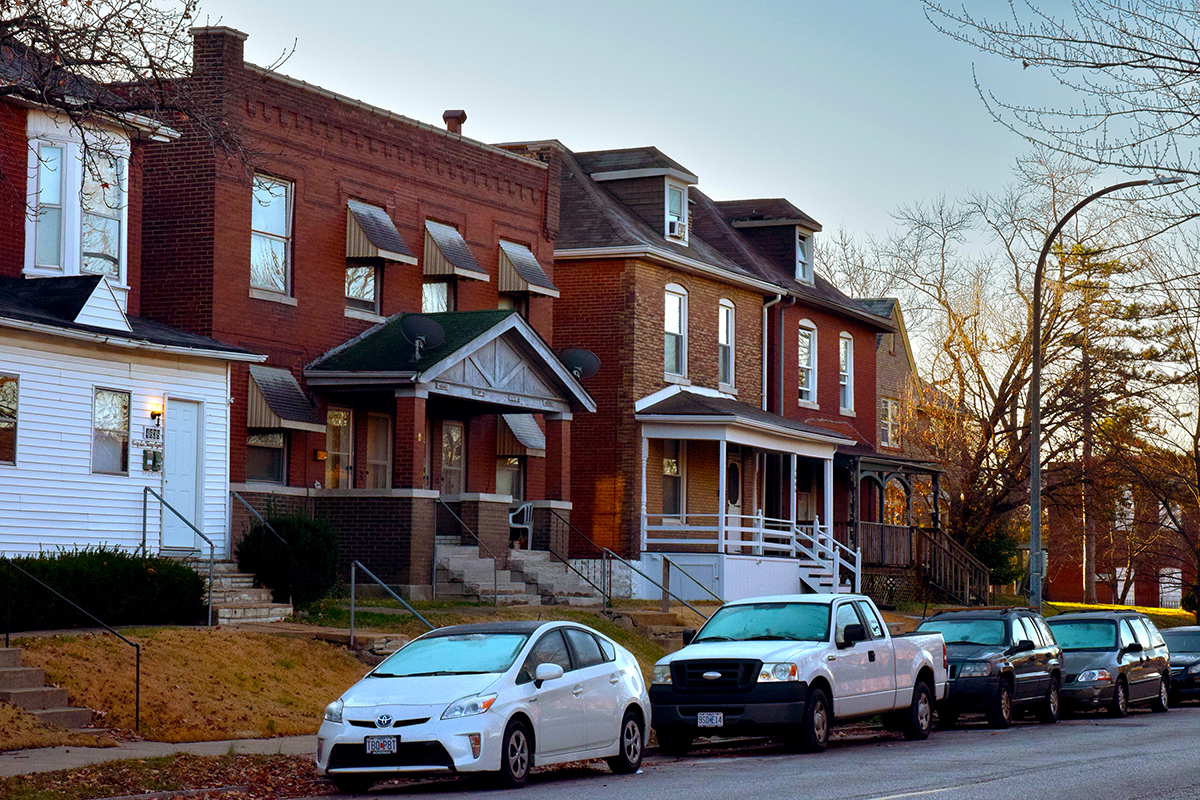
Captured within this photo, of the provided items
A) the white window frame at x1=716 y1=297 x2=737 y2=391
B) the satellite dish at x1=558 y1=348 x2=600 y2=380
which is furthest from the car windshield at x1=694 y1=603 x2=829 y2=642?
the white window frame at x1=716 y1=297 x2=737 y2=391

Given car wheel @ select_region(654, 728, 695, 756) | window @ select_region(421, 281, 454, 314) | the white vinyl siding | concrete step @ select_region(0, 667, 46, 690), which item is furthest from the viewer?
window @ select_region(421, 281, 454, 314)

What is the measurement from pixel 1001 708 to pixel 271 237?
43.9 ft

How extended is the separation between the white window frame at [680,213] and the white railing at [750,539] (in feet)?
20.7

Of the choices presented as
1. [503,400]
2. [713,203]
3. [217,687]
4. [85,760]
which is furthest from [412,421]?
[713,203]

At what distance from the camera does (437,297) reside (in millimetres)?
28953

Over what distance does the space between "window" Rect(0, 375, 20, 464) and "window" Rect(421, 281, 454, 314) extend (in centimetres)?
962

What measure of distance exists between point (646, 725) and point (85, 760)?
527 centimetres

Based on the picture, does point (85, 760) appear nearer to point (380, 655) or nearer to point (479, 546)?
point (380, 655)

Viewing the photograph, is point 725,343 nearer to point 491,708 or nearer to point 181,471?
point 181,471

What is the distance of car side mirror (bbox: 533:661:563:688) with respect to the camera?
13.7m

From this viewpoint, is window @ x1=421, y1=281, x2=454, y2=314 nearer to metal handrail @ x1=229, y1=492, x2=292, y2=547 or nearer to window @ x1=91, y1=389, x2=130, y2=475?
metal handrail @ x1=229, y1=492, x2=292, y2=547

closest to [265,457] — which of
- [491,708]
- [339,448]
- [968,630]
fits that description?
[339,448]

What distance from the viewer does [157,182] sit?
2445 cm

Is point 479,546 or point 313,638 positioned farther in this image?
point 479,546
